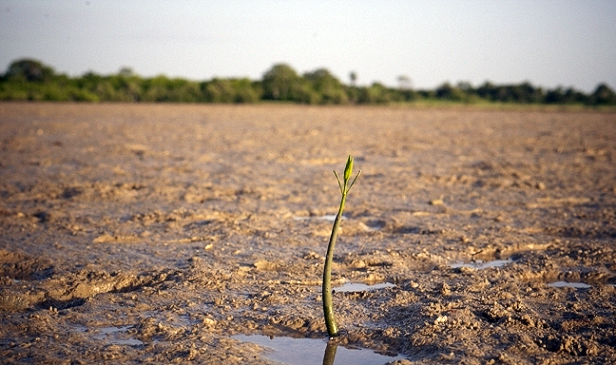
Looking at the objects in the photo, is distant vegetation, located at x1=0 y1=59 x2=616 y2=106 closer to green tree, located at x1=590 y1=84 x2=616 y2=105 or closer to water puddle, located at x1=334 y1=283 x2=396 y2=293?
green tree, located at x1=590 y1=84 x2=616 y2=105

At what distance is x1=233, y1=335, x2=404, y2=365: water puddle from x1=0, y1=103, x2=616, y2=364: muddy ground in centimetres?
9

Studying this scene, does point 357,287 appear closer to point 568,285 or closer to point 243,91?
point 568,285

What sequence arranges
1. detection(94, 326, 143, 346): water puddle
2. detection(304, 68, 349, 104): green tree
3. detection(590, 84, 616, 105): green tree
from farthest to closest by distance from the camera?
detection(590, 84, 616, 105): green tree, detection(304, 68, 349, 104): green tree, detection(94, 326, 143, 346): water puddle

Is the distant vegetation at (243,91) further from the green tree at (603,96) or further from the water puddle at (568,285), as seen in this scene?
the water puddle at (568,285)

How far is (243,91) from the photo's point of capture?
163 feet

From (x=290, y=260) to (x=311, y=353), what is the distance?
5.84ft

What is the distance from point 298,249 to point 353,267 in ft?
2.24

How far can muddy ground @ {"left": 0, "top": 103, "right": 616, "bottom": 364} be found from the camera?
11.2 ft

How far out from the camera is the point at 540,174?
1033 centimetres

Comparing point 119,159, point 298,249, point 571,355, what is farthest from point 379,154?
point 571,355

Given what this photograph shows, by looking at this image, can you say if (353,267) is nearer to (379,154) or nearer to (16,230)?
(16,230)

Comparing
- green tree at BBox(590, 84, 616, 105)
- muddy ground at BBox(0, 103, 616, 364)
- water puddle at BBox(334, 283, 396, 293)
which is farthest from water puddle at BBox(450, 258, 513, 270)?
green tree at BBox(590, 84, 616, 105)

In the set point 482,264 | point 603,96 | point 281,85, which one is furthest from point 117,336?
point 603,96

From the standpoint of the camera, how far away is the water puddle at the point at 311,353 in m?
3.23
